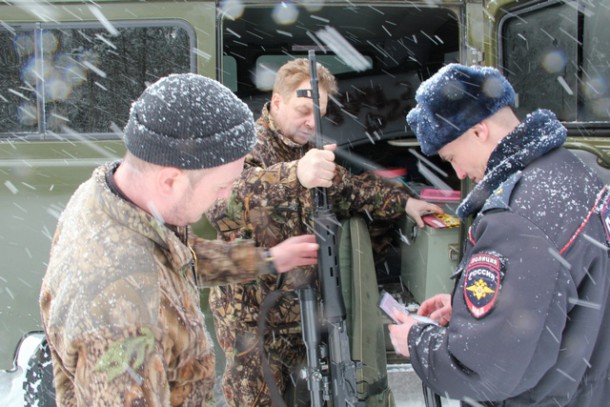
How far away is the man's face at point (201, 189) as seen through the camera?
120cm

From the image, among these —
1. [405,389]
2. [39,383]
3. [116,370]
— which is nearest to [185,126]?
[116,370]

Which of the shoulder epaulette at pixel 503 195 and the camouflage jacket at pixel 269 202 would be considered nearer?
the shoulder epaulette at pixel 503 195

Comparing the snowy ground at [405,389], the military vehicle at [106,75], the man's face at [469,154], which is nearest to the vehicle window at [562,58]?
the military vehicle at [106,75]

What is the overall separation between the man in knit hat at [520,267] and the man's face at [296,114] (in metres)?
0.88

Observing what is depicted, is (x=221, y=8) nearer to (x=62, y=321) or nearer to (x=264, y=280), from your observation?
(x=264, y=280)

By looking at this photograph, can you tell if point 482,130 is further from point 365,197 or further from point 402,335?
point 365,197

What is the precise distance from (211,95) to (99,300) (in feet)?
1.60

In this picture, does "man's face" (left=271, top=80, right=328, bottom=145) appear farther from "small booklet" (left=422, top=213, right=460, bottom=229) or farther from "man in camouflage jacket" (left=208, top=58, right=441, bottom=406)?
"small booklet" (left=422, top=213, right=460, bottom=229)

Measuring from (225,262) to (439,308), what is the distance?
0.86 meters

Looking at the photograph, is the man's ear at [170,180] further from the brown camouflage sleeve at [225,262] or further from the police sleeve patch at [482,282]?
the police sleeve patch at [482,282]

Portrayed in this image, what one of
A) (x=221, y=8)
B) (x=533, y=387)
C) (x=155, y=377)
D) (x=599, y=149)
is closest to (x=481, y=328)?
(x=533, y=387)

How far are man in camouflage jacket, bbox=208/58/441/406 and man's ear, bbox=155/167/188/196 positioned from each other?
95 cm

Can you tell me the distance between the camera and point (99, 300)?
103 centimetres

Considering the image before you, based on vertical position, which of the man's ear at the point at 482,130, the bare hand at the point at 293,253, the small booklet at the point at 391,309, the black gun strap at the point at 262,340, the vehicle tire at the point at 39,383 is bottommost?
the vehicle tire at the point at 39,383
